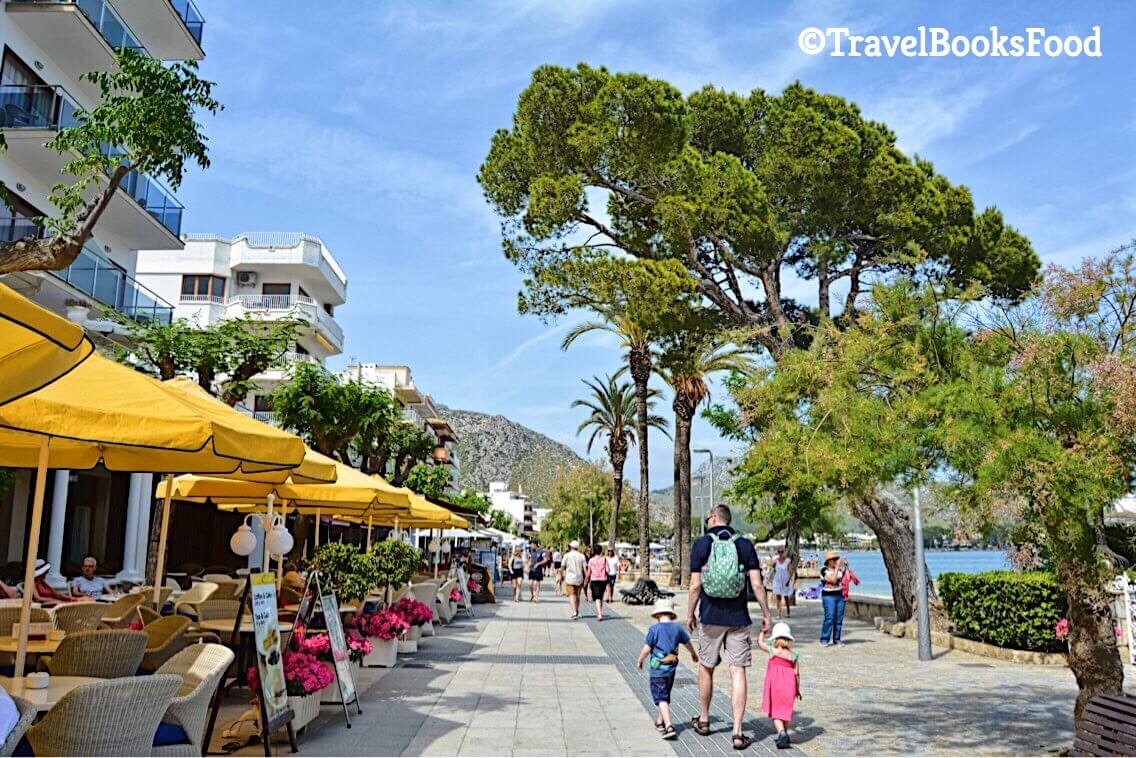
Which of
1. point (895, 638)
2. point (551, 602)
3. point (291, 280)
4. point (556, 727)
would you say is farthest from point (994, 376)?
point (291, 280)

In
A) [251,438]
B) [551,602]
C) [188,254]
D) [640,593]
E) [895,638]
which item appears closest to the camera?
[251,438]

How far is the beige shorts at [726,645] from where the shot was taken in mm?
7957

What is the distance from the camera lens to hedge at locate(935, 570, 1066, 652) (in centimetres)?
1337

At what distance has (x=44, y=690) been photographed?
487 centimetres

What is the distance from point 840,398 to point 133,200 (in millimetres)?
19788

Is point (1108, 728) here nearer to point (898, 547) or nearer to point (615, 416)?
point (898, 547)

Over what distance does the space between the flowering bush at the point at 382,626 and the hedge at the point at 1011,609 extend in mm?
8876

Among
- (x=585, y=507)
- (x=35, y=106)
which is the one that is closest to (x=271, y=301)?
(x=35, y=106)

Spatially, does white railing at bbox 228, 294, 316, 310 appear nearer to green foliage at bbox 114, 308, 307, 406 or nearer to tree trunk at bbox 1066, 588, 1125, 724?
green foliage at bbox 114, 308, 307, 406

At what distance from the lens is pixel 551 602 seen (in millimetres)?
29281

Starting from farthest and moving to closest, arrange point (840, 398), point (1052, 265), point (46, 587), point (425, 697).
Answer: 1. point (46, 587)
2. point (425, 697)
3. point (840, 398)
4. point (1052, 265)

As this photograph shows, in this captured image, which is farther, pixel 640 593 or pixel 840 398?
pixel 640 593

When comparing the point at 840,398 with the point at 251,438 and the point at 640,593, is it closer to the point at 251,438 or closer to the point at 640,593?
the point at 251,438

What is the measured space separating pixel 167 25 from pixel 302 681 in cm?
2159
